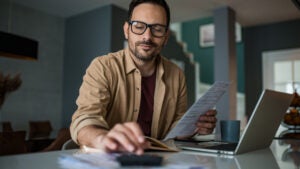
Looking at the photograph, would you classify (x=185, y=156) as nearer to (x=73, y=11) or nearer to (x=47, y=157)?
(x=47, y=157)

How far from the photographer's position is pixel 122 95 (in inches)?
43.4

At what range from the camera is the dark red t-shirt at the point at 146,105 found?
117cm

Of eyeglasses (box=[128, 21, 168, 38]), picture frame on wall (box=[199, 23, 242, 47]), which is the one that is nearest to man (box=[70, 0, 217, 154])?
eyeglasses (box=[128, 21, 168, 38])

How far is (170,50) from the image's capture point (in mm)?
5594

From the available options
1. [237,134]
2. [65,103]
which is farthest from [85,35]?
[237,134]

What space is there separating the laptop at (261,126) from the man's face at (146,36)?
381 millimetres

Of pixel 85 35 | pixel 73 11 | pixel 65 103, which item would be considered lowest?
pixel 65 103

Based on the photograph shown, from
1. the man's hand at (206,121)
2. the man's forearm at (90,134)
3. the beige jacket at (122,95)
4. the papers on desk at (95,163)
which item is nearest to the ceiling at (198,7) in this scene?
the beige jacket at (122,95)

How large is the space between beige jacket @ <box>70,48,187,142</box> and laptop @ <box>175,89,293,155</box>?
0.29m

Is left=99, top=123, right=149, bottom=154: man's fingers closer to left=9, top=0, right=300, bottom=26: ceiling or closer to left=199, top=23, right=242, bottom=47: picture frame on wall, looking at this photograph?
left=9, top=0, right=300, bottom=26: ceiling

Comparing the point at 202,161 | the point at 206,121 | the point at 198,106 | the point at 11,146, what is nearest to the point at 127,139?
the point at 202,161

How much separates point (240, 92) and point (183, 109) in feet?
18.1

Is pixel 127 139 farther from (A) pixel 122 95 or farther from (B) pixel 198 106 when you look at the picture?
(A) pixel 122 95

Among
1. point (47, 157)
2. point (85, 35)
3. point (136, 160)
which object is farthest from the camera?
point (85, 35)
